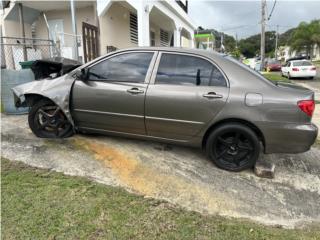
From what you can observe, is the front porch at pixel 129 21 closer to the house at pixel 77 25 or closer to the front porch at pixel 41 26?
the house at pixel 77 25

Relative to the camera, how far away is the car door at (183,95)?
390cm

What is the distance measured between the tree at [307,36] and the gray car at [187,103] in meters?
60.5

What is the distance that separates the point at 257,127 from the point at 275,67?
3399 centimetres

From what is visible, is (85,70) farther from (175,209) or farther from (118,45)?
(118,45)

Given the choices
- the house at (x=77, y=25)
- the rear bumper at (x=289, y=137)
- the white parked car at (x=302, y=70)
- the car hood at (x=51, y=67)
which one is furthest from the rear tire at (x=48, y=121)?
the white parked car at (x=302, y=70)

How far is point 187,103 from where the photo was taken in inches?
155

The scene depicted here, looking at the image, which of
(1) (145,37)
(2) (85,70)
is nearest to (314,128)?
(2) (85,70)

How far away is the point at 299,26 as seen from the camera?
202 ft

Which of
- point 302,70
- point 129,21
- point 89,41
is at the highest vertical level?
point 129,21

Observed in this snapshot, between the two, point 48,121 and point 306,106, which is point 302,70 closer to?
point 306,106

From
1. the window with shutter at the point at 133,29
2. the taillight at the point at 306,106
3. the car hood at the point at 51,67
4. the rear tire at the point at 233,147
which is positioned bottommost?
the rear tire at the point at 233,147

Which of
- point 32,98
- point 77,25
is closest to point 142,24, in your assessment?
point 77,25

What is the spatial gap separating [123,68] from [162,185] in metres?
1.86

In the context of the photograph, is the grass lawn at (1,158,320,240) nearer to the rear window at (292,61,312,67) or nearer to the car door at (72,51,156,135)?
the car door at (72,51,156,135)
